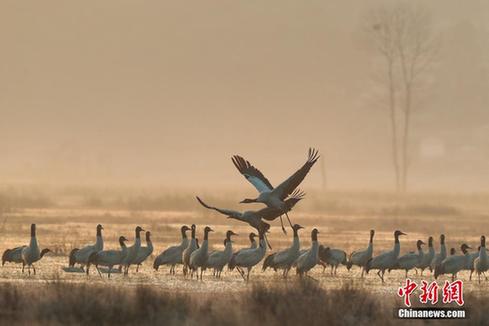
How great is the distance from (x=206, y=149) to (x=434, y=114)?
33107mm

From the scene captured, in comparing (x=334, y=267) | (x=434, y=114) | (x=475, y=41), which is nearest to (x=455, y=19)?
(x=475, y=41)

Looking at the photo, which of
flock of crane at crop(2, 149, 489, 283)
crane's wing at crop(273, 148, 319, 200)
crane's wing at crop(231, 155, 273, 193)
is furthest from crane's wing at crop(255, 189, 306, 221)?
crane's wing at crop(231, 155, 273, 193)

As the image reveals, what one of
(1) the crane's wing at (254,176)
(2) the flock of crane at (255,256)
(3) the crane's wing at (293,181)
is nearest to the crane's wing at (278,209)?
(2) the flock of crane at (255,256)

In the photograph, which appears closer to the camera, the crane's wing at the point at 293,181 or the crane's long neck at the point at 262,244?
the crane's wing at the point at 293,181

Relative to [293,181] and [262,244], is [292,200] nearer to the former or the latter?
[293,181]

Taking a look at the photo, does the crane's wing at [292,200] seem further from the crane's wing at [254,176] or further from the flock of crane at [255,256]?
the crane's wing at [254,176]

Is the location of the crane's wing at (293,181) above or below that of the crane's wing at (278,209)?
above

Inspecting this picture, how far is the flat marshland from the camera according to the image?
22052mm

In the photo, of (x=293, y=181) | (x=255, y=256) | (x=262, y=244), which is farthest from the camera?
(x=262, y=244)

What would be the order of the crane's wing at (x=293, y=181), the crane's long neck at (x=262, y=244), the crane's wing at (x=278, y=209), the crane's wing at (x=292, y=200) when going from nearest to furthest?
the crane's wing at (x=293, y=181), the crane's wing at (x=278, y=209), the crane's wing at (x=292, y=200), the crane's long neck at (x=262, y=244)

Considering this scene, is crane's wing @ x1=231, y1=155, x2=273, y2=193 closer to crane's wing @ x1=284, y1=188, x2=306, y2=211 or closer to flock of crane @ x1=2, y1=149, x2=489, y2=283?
flock of crane @ x1=2, y1=149, x2=489, y2=283

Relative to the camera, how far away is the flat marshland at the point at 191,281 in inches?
868

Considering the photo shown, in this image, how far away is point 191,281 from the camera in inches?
1198

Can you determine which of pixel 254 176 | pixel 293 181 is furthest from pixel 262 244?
pixel 293 181
